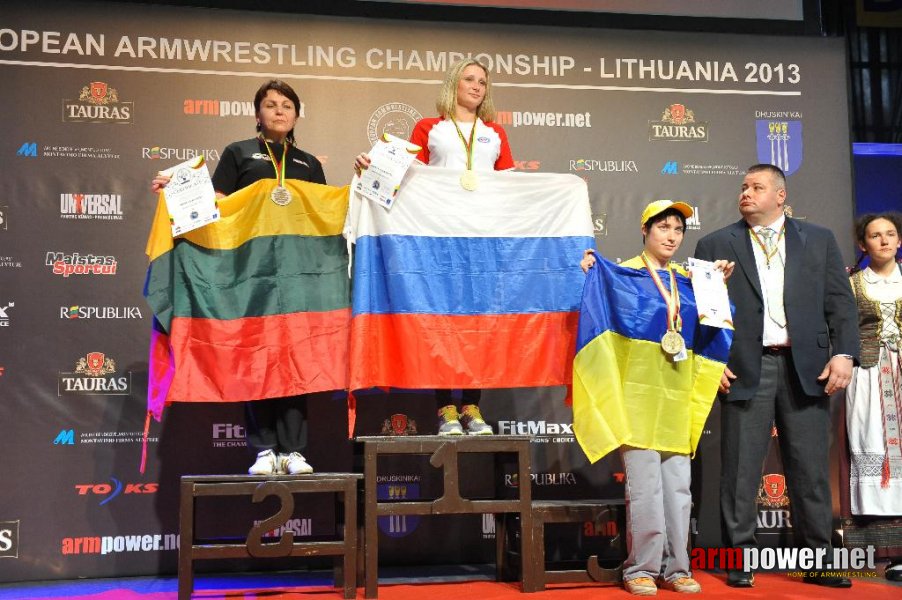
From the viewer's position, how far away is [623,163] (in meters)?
4.96

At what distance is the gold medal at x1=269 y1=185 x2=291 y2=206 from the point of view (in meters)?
3.88

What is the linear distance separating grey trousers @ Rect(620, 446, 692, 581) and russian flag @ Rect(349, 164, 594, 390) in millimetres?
514

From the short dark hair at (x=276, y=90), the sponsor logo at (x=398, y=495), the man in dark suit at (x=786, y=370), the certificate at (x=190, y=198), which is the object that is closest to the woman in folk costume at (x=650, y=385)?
the man in dark suit at (x=786, y=370)

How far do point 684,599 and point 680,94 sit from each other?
112 inches

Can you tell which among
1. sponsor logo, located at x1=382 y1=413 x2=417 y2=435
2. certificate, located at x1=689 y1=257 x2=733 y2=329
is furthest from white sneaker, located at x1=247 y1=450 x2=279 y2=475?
certificate, located at x1=689 y1=257 x2=733 y2=329

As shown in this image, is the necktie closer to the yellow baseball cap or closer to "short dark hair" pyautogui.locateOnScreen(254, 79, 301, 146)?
the yellow baseball cap

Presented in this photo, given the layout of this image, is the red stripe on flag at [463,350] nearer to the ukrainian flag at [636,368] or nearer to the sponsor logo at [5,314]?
the ukrainian flag at [636,368]

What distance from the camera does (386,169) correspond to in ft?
12.5

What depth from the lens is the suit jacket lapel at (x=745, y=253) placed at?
3.90 meters

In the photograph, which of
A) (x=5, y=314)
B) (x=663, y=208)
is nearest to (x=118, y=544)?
(x=5, y=314)

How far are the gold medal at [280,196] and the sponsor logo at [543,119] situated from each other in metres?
1.47

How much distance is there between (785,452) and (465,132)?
6.54ft

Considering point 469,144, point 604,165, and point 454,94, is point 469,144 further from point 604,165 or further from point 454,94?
point 604,165

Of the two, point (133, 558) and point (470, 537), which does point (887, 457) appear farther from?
point (133, 558)
